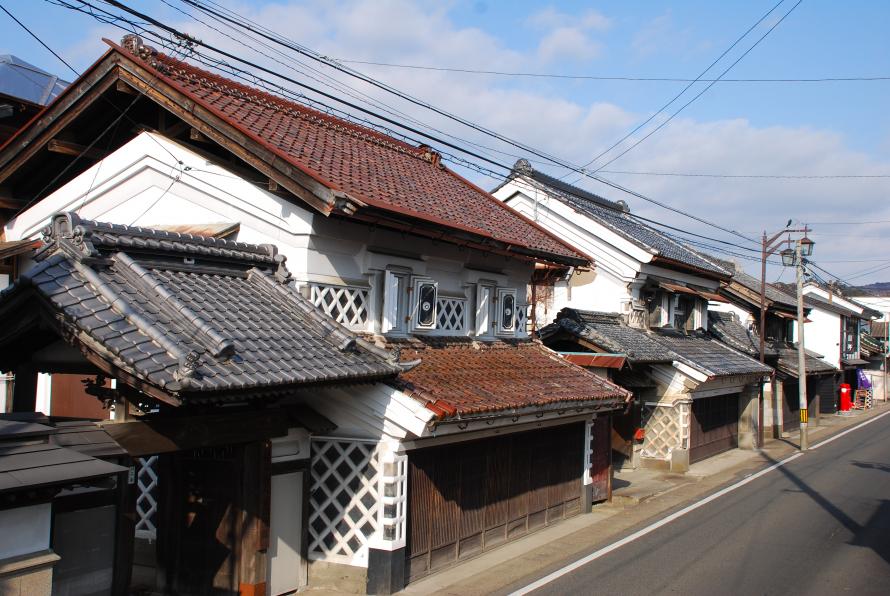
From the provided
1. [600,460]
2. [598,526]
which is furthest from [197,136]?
[600,460]

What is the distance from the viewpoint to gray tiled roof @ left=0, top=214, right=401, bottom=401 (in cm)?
743

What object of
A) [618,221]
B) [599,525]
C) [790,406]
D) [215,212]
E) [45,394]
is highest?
[618,221]

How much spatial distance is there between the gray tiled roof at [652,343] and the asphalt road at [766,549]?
14.0 ft

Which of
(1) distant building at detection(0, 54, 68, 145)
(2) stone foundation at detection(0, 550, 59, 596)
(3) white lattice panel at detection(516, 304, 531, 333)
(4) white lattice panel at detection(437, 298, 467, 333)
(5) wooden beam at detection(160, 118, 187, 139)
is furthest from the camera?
(1) distant building at detection(0, 54, 68, 145)

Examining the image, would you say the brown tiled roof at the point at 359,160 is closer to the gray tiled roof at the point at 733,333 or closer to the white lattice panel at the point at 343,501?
the white lattice panel at the point at 343,501

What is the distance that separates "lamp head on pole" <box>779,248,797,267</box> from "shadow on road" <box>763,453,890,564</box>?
1213 centimetres

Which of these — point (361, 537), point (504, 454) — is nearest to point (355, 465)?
point (361, 537)

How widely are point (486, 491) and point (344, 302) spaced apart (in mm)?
4207

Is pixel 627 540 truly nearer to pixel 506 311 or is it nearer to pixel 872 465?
pixel 506 311

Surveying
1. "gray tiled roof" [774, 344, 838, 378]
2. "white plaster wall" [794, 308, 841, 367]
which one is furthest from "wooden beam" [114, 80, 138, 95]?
"white plaster wall" [794, 308, 841, 367]

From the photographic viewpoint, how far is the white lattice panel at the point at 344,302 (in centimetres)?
1132

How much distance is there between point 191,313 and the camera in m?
8.38

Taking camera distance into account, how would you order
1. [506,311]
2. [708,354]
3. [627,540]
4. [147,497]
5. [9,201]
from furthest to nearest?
[708,354] < [506,311] < [627,540] < [9,201] < [147,497]

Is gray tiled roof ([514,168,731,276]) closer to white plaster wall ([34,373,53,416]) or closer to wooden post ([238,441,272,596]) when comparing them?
white plaster wall ([34,373,53,416])
